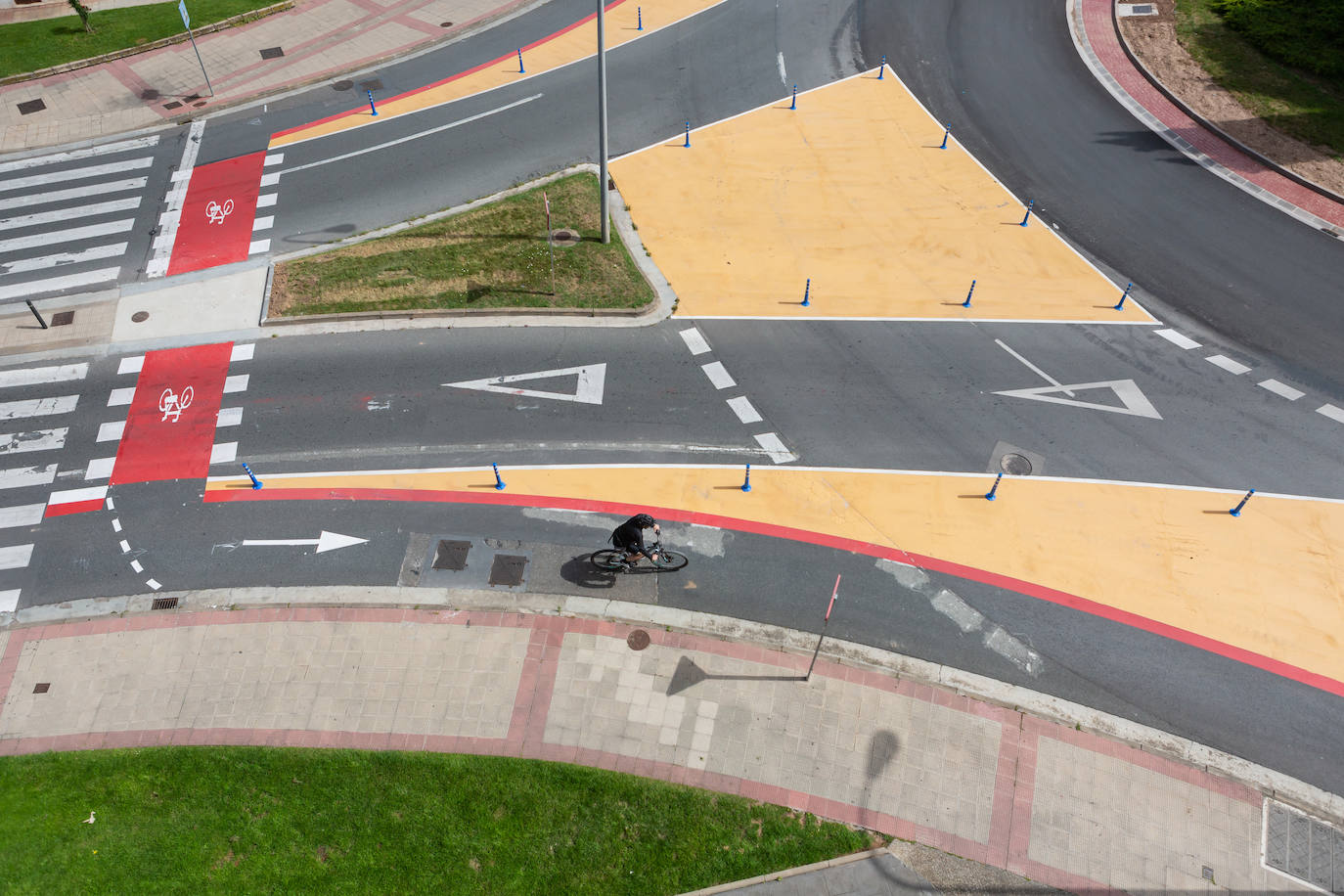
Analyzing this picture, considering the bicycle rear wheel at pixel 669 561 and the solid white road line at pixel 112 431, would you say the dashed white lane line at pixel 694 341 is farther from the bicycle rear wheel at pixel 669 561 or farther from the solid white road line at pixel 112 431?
the solid white road line at pixel 112 431

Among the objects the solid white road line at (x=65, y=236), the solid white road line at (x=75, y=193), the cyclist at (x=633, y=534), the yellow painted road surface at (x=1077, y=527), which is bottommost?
the yellow painted road surface at (x=1077, y=527)

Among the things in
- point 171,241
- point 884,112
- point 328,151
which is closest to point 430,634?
point 171,241

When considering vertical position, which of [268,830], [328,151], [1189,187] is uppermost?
[328,151]

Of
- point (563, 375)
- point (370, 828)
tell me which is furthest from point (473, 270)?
point (370, 828)

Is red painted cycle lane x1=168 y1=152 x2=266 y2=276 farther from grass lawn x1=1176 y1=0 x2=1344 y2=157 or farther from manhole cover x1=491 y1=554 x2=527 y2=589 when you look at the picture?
grass lawn x1=1176 y1=0 x2=1344 y2=157

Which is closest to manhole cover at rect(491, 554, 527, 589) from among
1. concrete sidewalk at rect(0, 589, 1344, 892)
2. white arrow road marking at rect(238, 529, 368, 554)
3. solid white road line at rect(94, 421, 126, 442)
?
concrete sidewalk at rect(0, 589, 1344, 892)

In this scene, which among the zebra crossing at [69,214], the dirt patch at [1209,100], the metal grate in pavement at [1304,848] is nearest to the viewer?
the metal grate in pavement at [1304,848]

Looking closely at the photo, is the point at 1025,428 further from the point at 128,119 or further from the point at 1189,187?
the point at 128,119

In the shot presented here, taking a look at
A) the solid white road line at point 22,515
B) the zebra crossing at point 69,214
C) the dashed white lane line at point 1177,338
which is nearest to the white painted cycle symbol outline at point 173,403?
the solid white road line at point 22,515
